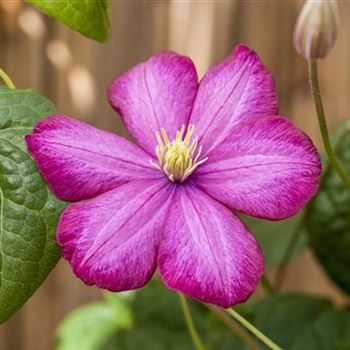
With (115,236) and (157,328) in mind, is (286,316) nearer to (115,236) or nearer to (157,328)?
(157,328)

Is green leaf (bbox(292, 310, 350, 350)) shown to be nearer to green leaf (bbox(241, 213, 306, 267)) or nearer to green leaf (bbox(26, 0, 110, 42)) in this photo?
green leaf (bbox(241, 213, 306, 267))

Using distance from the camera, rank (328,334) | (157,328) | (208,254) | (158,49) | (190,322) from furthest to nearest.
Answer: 1. (158,49)
2. (157,328)
3. (328,334)
4. (190,322)
5. (208,254)

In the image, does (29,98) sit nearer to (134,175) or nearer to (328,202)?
(134,175)

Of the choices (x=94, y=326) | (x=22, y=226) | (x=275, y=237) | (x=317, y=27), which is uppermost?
(x=317, y=27)

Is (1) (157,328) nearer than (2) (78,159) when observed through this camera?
No

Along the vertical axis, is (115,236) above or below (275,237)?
above

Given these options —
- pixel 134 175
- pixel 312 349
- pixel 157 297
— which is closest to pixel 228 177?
pixel 134 175

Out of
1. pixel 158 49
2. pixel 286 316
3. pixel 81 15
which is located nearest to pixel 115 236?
pixel 81 15

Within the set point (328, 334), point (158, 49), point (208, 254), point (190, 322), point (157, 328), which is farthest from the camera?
point (158, 49)
